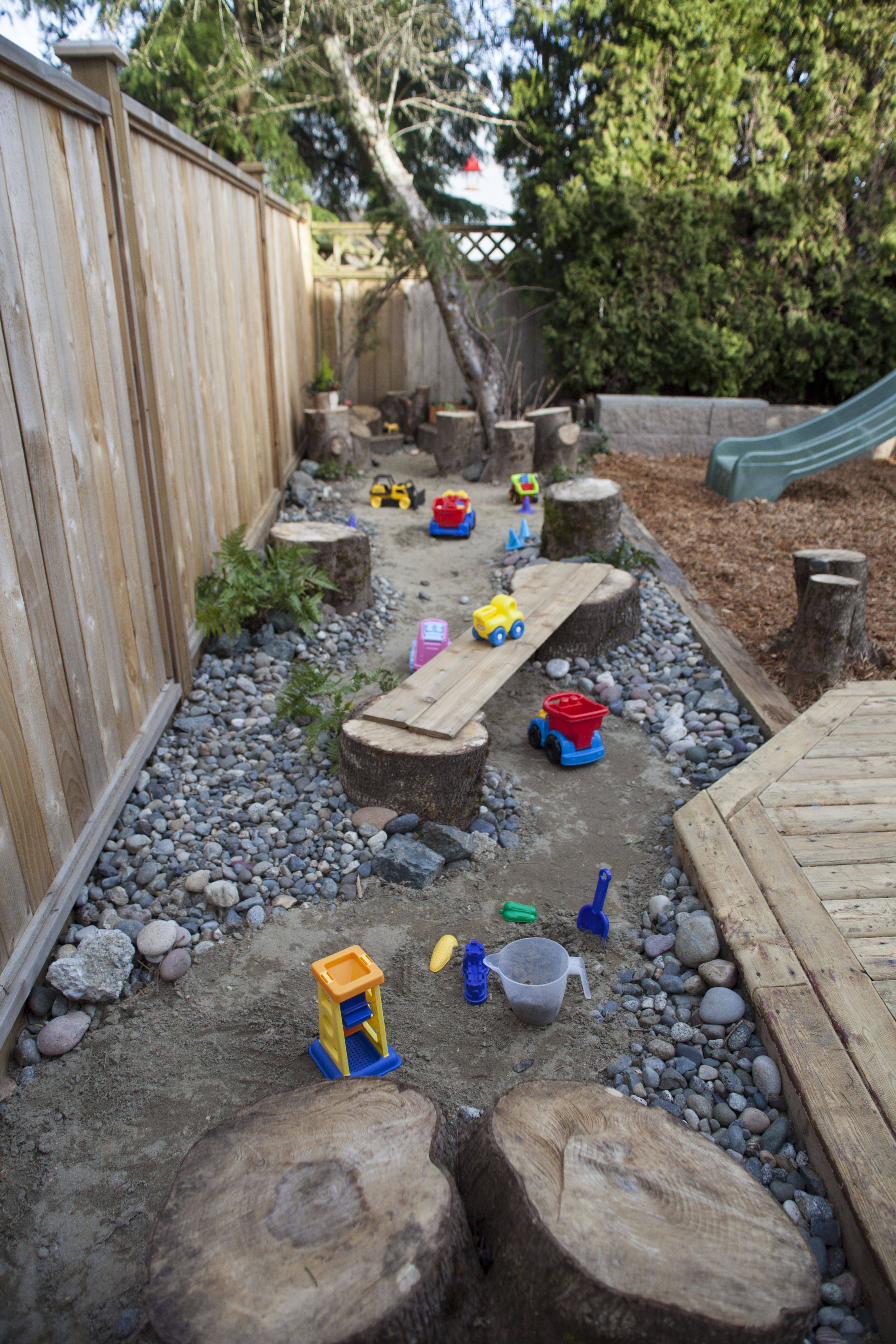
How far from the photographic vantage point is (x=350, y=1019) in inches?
84.0

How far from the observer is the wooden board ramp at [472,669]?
3.33 meters

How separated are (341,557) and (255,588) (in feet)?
2.37

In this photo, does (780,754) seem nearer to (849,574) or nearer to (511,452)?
(849,574)

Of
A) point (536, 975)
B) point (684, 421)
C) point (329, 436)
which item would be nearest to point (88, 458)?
point (536, 975)

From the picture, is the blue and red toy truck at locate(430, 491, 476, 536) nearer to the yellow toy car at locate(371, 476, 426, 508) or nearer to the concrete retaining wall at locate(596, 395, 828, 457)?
the yellow toy car at locate(371, 476, 426, 508)

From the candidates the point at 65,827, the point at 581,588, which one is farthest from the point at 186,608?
the point at 581,588

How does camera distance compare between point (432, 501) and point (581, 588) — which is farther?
point (432, 501)

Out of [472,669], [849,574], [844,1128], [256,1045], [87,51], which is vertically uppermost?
[87,51]

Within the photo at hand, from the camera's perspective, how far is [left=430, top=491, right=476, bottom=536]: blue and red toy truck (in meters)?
6.78

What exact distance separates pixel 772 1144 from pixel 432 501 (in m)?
6.88

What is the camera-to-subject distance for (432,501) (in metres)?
8.19

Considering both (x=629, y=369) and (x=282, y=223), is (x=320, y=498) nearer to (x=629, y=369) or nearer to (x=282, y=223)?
(x=282, y=223)

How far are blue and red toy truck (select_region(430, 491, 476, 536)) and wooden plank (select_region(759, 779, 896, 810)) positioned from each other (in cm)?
418

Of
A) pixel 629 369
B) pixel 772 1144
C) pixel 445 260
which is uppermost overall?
pixel 445 260
